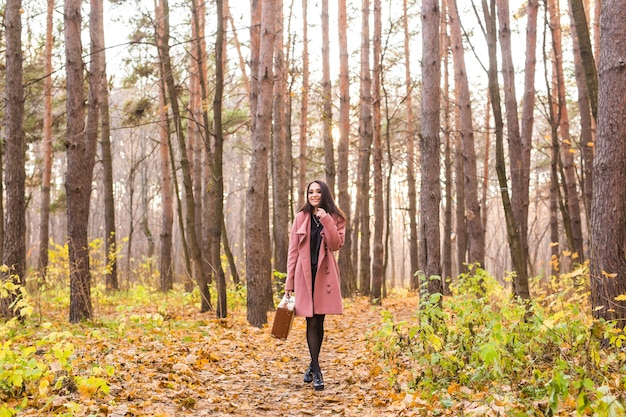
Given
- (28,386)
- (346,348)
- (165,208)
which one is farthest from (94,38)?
(28,386)

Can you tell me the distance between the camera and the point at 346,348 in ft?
26.1

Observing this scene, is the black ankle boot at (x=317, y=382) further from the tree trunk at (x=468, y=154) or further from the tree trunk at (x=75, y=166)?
the tree trunk at (x=468, y=154)

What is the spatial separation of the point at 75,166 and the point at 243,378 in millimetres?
4323

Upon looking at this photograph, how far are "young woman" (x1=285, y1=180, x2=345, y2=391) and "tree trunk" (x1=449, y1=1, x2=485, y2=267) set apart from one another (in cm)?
761

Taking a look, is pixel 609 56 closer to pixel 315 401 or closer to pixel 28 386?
pixel 315 401

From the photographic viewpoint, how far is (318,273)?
5.73 metres

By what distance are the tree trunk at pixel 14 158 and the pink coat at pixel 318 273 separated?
5065 mm

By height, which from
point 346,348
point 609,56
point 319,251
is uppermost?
point 609,56

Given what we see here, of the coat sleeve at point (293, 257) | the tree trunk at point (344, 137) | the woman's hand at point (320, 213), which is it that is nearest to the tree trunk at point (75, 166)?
the coat sleeve at point (293, 257)

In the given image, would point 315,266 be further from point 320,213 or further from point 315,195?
point 315,195

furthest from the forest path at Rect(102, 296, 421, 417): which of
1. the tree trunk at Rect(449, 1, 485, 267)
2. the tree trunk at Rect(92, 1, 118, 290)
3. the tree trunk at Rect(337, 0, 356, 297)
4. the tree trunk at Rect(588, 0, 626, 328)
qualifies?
the tree trunk at Rect(92, 1, 118, 290)

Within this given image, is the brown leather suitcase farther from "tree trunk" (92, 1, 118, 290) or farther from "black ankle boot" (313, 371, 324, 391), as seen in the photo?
"tree trunk" (92, 1, 118, 290)

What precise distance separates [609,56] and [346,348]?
4817 mm

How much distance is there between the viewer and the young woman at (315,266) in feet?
18.5
